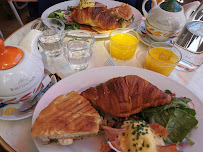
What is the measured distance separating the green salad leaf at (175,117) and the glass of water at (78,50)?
65 centimetres

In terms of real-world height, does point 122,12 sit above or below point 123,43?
above

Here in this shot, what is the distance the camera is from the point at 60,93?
108 cm

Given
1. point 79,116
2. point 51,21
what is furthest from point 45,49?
point 79,116

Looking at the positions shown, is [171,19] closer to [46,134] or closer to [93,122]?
[93,122]

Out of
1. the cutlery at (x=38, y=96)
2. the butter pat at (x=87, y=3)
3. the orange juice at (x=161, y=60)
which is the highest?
the butter pat at (x=87, y=3)

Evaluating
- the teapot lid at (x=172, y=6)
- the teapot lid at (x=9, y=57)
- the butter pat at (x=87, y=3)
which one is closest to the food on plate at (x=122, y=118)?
the teapot lid at (x=9, y=57)

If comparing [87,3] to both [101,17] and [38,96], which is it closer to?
[101,17]

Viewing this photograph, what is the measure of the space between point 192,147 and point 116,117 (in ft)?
1.52

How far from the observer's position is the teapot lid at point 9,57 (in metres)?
0.84

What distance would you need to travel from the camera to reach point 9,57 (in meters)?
0.85

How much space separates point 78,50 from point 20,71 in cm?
51

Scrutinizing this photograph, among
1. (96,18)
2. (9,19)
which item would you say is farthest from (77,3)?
(9,19)

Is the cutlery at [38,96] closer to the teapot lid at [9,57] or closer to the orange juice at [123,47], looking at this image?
the teapot lid at [9,57]

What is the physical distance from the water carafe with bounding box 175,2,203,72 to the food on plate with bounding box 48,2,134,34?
604 millimetres
